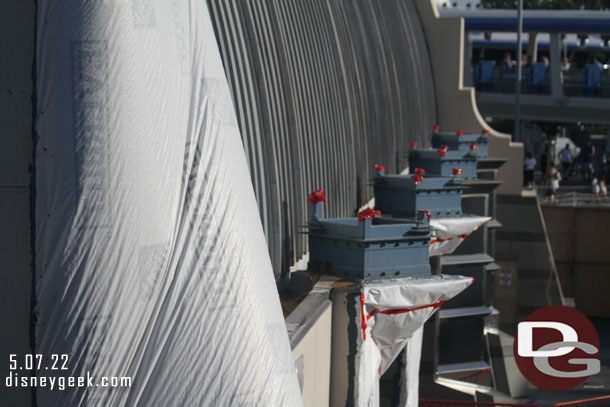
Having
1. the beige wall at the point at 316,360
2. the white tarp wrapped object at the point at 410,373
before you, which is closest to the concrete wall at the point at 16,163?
the beige wall at the point at 316,360

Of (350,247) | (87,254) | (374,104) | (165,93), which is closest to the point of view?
A: (87,254)

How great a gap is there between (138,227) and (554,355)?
14869 mm

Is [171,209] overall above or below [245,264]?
above

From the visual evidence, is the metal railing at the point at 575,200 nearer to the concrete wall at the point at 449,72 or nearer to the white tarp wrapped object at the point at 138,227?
the concrete wall at the point at 449,72

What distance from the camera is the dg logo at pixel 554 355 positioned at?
18297 mm

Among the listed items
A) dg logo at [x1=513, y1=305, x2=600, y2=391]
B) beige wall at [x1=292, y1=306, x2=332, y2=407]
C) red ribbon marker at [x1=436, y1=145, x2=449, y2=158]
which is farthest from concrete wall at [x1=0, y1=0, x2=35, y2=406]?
dg logo at [x1=513, y1=305, x2=600, y2=391]

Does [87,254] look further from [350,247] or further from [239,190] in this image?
[350,247]

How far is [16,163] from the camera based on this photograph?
473cm

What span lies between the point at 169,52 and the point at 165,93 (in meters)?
0.22

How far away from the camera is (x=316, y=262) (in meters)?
8.52

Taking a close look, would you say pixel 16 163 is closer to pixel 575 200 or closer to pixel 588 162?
pixel 575 200

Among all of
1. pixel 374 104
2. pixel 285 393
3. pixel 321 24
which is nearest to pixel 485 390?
pixel 374 104

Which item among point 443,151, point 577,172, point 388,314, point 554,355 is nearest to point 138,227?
point 388,314

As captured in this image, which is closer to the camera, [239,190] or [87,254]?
[87,254]
